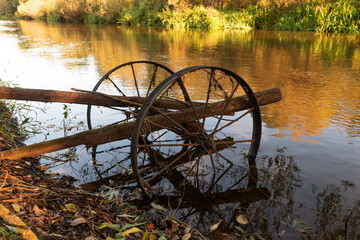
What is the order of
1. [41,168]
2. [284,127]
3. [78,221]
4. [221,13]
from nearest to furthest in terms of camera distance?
[78,221] → [41,168] → [284,127] → [221,13]

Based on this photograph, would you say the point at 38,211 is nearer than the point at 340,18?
Yes

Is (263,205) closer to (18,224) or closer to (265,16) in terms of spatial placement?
(18,224)

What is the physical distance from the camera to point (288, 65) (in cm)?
962

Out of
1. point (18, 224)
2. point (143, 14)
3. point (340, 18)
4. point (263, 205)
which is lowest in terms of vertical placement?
point (263, 205)

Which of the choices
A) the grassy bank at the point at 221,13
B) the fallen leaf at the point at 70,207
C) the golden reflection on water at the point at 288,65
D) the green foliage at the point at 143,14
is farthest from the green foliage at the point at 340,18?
the fallen leaf at the point at 70,207

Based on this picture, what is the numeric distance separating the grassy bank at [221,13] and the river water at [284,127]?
6095 mm

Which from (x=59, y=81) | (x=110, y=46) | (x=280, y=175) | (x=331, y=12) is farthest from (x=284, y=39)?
(x=280, y=175)

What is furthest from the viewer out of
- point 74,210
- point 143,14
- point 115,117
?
point 143,14

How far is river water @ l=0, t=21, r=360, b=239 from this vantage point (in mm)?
3031

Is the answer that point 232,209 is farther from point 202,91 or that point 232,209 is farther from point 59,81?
point 59,81

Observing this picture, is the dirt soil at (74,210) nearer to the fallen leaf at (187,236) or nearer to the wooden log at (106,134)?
the fallen leaf at (187,236)

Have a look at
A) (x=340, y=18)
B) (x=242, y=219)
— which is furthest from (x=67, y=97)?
(x=340, y=18)

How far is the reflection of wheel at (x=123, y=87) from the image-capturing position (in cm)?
427

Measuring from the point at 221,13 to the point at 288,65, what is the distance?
48.2 feet
